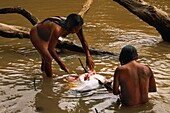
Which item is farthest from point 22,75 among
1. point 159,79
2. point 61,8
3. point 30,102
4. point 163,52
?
point 61,8

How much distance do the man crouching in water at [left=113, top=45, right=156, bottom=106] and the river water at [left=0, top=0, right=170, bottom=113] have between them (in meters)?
0.26

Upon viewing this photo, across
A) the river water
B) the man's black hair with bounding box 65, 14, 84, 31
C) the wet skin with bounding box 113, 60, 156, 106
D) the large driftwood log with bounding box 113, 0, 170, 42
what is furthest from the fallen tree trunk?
the wet skin with bounding box 113, 60, 156, 106

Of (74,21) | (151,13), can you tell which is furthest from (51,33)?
(151,13)

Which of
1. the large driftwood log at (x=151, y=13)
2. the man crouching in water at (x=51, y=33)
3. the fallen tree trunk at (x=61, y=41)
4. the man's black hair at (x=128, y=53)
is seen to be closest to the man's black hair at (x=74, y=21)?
the man crouching in water at (x=51, y=33)

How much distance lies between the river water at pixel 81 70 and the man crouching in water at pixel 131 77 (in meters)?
0.26

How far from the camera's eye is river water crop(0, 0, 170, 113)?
16.5 ft

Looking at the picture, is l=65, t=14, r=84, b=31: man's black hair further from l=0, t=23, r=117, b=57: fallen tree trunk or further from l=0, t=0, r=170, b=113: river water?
l=0, t=23, r=117, b=57: fallen tree trunk

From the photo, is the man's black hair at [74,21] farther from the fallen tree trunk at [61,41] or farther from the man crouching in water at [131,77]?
the fallen tree trunk at [61,41]

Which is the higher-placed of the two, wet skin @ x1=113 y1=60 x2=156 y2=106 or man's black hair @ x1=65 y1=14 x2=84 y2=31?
man's black hair @ x1=65 y1=14 x2=84 y2=31

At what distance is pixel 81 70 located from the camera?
6.68m

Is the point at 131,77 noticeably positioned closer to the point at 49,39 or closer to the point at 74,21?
the point at 74,21

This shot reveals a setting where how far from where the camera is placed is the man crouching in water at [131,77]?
15.0 ft

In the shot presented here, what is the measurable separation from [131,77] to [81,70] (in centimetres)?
220

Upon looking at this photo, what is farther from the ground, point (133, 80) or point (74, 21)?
point (74, 21)
